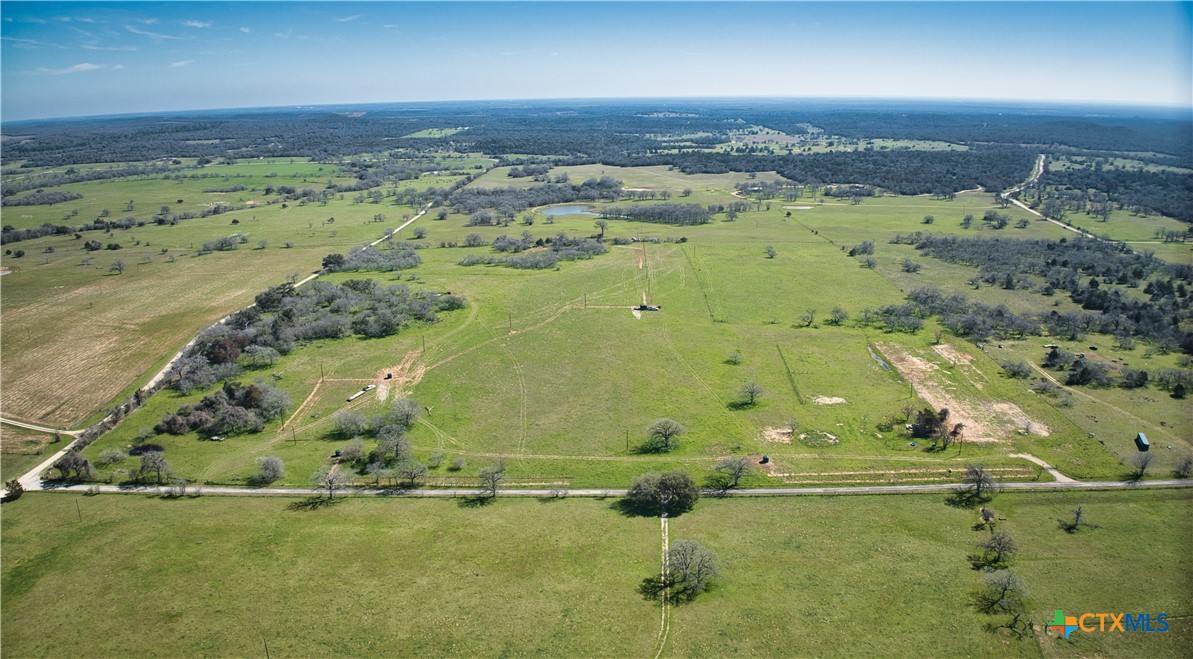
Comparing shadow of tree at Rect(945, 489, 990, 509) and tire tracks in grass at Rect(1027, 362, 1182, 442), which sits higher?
tire tracks in grass at Rect(1027, 362, 1182, 442)

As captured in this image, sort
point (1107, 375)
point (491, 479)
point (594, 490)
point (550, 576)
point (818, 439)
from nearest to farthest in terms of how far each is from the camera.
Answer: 1. point (550, 576)
2. point (491, 479)
3. point (594, 490)
4. point (818, 439)
5. point (1107, 375)

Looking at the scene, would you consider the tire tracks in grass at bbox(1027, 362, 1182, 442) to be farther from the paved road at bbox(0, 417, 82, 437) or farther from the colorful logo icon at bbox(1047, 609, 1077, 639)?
the paved road at bbox(0, 417, 82, 437)

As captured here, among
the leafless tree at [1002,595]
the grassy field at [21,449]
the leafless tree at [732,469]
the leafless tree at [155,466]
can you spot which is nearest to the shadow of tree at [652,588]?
the leafless tree at [732,469]

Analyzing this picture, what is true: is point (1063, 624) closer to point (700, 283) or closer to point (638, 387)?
point (638, 387)

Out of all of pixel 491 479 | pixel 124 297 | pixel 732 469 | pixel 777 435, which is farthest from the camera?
pixel 124 297

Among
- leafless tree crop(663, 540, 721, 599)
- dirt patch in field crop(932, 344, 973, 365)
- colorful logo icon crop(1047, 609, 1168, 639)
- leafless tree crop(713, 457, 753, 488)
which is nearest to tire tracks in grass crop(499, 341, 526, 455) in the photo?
leafless tree crop(713, 457, 753, 488)

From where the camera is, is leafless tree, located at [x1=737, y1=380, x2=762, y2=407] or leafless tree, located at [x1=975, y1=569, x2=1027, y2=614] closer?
leafless tree, located at [x1=975, y1=569, x2=1027, y2=614]

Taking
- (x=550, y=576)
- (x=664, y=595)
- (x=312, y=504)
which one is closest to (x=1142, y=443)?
(x=664, y=595)
